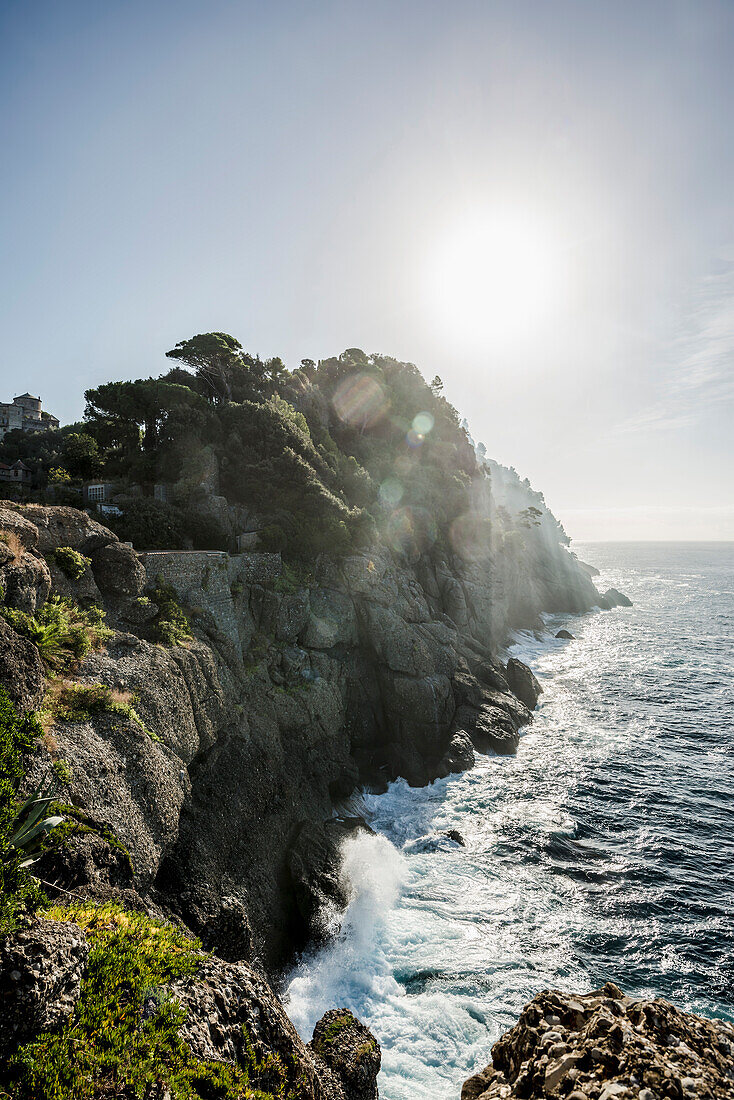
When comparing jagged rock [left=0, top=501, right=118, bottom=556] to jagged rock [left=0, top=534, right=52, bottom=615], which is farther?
jagged rock [left=0, top=501, right=118, bottom=556]

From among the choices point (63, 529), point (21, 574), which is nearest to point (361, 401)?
point (63, 529)

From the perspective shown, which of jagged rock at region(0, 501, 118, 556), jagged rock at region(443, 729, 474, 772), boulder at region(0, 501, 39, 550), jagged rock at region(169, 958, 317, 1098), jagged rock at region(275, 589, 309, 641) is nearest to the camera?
jagged rock at region(169, 958, 317, 1098)

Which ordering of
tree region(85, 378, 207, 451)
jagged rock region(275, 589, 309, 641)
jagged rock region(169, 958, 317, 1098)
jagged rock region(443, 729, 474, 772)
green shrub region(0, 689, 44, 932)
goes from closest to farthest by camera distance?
1. green shrub region(0, 689, 44, 932)
2. jagged rock region(169, 958, 317, 1098)
3. jagged rock region(275, 589, 309, 641)
4. jagged rock region(443, 729, 474, 772)
5. tree region(85, 378, 207, 451)

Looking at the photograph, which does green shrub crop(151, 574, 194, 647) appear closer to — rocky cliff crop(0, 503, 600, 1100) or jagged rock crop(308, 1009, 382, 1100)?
rocky cliff crop(0, 503, 600, 1100)

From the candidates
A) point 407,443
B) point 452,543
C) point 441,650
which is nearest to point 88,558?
point 441,650

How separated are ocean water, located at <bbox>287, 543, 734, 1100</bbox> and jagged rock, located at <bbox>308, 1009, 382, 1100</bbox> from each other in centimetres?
318

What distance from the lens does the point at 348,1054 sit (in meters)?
10.6

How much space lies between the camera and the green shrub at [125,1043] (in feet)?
18.5

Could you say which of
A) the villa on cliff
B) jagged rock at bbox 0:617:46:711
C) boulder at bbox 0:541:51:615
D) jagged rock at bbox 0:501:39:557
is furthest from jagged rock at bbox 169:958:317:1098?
the villa on cliff

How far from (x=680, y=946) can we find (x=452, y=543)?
39164 millimetres

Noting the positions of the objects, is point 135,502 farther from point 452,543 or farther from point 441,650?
point 452,543

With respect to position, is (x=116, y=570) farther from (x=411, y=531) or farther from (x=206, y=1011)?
(x=411, y=531)

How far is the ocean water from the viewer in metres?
14.8

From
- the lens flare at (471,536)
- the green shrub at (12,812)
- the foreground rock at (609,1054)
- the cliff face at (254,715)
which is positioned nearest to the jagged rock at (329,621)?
the cliff face at (254,715)
